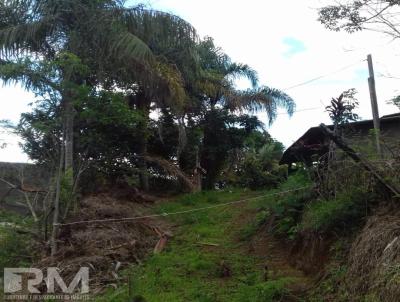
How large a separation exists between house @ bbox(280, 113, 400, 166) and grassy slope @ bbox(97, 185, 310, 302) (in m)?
1.32

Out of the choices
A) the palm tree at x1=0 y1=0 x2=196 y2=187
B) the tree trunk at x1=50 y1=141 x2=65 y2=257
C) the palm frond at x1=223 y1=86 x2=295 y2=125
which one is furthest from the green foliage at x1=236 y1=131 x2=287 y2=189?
the tree trunk at x1=50 y1=141 x2=65 y2=257

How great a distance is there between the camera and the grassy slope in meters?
6.52

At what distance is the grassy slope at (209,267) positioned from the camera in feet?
21.4

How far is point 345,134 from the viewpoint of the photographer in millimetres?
7898

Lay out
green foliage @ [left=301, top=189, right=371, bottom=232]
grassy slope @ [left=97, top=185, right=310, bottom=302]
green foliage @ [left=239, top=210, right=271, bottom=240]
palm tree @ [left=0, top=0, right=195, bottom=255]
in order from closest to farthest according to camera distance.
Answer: green foliage @ [left=301, top=189, right=371, bottom=232]
grassy slope @ [left=97, top=185, right=310, bottom=302]
green foliage @ [left=239, top=210, right=271, bottom=240]
palm tree @ [left=0, top=0, right=195, bottom=255]

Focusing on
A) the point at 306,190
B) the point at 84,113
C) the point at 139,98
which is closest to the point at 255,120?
the point at 139,98

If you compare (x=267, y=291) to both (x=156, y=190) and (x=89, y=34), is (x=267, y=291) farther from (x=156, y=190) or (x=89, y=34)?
(x=156, y=190)

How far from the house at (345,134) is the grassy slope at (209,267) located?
1.32 m

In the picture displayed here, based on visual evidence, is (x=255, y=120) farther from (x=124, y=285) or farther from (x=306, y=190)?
(x=124, y=285)

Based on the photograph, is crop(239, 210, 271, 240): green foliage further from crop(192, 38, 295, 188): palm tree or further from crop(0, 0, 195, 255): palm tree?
crop(192, 38, 295, 188): palm tree

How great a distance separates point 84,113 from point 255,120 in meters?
8.37

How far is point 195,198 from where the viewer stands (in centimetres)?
1371

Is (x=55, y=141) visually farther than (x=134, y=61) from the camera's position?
No

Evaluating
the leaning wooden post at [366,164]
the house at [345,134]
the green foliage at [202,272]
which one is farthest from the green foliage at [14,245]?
the leaning wooden post at [366,164]
